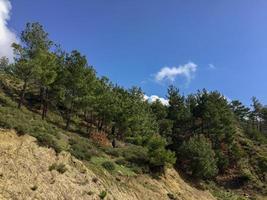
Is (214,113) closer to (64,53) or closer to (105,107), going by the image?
(105,107)

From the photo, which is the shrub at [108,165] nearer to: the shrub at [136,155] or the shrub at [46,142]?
the shrub at [136,155]

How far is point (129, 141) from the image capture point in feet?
169

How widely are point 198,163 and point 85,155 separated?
20845 millimetres

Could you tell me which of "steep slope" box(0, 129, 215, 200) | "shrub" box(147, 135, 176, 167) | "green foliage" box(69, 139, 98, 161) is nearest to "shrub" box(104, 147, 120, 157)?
"green foliage" box(69, 139, 98, 161)

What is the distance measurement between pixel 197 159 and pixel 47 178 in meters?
28.4

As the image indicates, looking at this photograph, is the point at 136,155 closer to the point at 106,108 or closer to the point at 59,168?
the point at 106,108

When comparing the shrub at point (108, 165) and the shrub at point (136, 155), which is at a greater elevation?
the shrub at point (136, 155)

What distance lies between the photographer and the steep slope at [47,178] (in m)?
22.0

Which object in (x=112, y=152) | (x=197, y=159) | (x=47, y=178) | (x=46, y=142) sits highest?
(x=197, y=159)

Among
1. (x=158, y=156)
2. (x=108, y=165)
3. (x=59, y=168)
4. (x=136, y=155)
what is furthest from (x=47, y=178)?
(x=136, y=155)

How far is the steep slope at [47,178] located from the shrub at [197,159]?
50.4 ft

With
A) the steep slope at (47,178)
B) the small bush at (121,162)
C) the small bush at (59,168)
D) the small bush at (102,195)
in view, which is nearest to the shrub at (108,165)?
the steep slope at (47,178)

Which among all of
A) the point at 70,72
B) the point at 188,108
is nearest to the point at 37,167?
the point at 70,72

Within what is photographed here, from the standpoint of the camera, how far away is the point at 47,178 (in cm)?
2434
